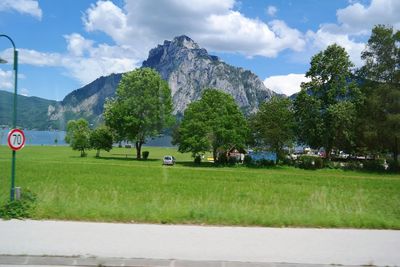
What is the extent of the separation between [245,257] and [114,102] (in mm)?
67138

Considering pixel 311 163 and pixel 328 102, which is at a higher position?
pixel 328 102

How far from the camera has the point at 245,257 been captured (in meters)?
7.32

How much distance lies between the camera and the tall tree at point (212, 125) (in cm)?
5941

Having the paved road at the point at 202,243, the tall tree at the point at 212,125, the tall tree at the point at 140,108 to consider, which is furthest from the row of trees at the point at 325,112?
the paved road at the point at 202,243

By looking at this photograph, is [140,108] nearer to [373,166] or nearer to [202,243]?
[373,166]

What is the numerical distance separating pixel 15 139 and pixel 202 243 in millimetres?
6073

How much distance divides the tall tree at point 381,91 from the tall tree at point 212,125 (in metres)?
16.8

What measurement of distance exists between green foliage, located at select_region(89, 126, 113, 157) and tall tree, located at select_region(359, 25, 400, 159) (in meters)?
40.9

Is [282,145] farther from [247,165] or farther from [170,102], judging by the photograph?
[170,102]

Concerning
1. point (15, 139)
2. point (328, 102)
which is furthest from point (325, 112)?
point (15, 139)

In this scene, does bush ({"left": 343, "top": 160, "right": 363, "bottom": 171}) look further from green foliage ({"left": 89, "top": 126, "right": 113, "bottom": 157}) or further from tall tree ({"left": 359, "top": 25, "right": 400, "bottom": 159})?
green foliage ({"left": 89, "top": 126, "right": 113, "bottom": 157})

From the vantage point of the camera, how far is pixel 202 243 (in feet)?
26.3

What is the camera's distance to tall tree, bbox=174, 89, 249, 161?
59.4m

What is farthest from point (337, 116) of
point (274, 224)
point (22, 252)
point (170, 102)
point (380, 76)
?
point (22, 252)
